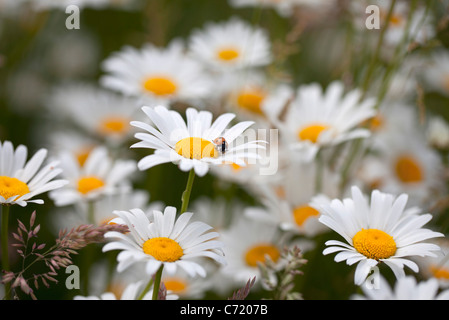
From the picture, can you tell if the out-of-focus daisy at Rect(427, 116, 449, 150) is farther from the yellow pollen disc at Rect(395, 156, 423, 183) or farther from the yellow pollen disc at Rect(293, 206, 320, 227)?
the yellow pollen disc at Rect(293, 206, 320, 227)

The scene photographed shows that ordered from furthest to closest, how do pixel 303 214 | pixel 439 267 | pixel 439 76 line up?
1. pixel 439 76
2. pixel 303 214
3. pixel 439 267

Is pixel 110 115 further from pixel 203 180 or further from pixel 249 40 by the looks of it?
pixel 249 40

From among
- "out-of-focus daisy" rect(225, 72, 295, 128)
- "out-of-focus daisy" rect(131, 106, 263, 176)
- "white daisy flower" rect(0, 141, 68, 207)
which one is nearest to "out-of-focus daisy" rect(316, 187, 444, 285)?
"out-of-focus daisy" rect(131, 106, 263, 176)

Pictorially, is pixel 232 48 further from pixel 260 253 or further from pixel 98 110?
pixel 260 253

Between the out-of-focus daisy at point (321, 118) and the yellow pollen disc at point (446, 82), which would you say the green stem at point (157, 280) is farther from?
the yellow pollen disc at point (446, 82)

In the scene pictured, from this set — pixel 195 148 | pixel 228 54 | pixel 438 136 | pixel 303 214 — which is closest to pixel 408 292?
pixel 303 214

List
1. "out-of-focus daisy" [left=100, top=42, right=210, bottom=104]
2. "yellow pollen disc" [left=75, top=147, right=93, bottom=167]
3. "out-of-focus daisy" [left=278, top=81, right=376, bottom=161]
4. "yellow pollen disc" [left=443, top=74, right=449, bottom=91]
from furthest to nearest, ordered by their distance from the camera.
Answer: "yellow pollen disc" [left=443, top=74, right=449, bottom=91], "yellow pollen disc" [left=75, top=147, right=93, bottom=167], "out-of-focus daisy" [left=100, top=42, right=210, bottom=104], "out-of-focus daisy" [left=278, top=81, right=376, bottom=161]

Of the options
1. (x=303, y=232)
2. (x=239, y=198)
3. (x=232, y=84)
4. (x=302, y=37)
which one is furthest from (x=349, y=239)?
(x=302, y=37)
